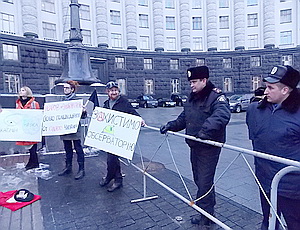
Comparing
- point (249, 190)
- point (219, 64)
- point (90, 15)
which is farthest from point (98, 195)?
point (219, 64)

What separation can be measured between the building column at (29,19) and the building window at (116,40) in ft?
31.2

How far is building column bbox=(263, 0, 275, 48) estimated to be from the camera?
115ft

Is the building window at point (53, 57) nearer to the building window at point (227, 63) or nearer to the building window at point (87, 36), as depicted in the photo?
the building window at point (87, 36)

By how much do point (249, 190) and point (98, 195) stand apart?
8.40 ft

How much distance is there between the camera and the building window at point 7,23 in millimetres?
24500

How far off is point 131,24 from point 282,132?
3406cm

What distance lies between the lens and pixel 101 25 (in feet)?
103

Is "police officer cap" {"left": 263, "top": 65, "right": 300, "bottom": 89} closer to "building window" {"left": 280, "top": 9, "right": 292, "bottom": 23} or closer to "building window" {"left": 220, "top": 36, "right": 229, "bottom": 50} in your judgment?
"building window" {"left": 220, "top": 36, "right": 229, "bottom": 50}

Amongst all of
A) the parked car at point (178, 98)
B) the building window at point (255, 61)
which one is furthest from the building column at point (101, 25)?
the building window at point (255, 61)

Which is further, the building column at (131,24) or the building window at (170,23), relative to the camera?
the building window at (170,23)

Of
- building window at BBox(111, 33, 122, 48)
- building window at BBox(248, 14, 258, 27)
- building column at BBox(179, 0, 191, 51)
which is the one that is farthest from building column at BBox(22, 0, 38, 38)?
building window at BBox(248, 14, 258, 27)

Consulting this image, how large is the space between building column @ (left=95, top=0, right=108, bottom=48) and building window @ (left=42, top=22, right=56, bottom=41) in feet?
18.0

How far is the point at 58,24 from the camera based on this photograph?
28469 millimetres

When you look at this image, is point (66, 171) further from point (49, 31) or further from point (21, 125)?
point (49, 31)
